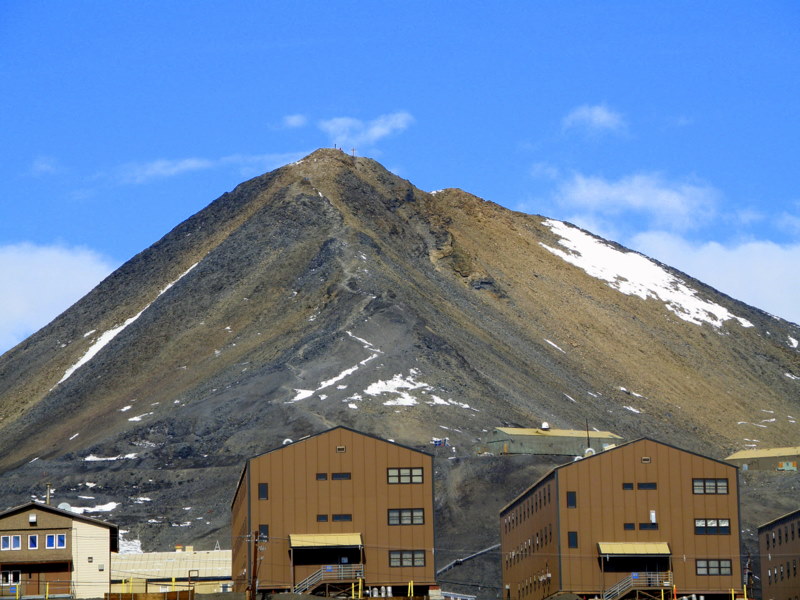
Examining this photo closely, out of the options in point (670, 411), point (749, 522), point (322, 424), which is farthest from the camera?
point (670, 411)

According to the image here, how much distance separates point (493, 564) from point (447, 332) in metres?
77.1

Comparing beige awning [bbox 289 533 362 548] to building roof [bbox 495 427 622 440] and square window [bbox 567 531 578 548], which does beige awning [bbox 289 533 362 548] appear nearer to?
square window [bbox 567 531 578 548]

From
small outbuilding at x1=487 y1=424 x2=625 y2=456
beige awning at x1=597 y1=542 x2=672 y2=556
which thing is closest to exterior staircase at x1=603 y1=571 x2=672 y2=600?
beige awning at x1=597 y1=542 x2=672 y2=556

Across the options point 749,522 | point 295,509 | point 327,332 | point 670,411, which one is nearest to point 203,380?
point 327,332

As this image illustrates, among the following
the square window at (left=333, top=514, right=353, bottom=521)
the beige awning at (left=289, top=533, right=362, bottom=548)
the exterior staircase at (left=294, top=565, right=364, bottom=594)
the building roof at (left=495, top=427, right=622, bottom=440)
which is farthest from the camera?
the building roof at (left=495, top=427, right=622, bottom=440)

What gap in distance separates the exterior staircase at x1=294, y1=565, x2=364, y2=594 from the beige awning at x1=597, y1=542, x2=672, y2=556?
1171cm

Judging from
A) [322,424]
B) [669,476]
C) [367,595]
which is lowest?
[367,595]

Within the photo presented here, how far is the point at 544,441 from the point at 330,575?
7277 centimetres

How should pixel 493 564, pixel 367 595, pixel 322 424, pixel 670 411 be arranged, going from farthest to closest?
1. pixel 670 411
2. pixel 322 424
3. pixel 493 564
4. pixel 367 595

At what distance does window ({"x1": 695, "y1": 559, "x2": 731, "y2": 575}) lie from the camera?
3155 inches

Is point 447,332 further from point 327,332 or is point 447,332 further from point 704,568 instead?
point 704,568

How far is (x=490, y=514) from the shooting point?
125875 mm

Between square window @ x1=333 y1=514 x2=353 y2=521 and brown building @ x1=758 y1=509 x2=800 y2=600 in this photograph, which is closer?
square window @ x1=333 y1=514 x2=353 y2=521

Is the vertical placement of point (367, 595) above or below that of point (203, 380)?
below
